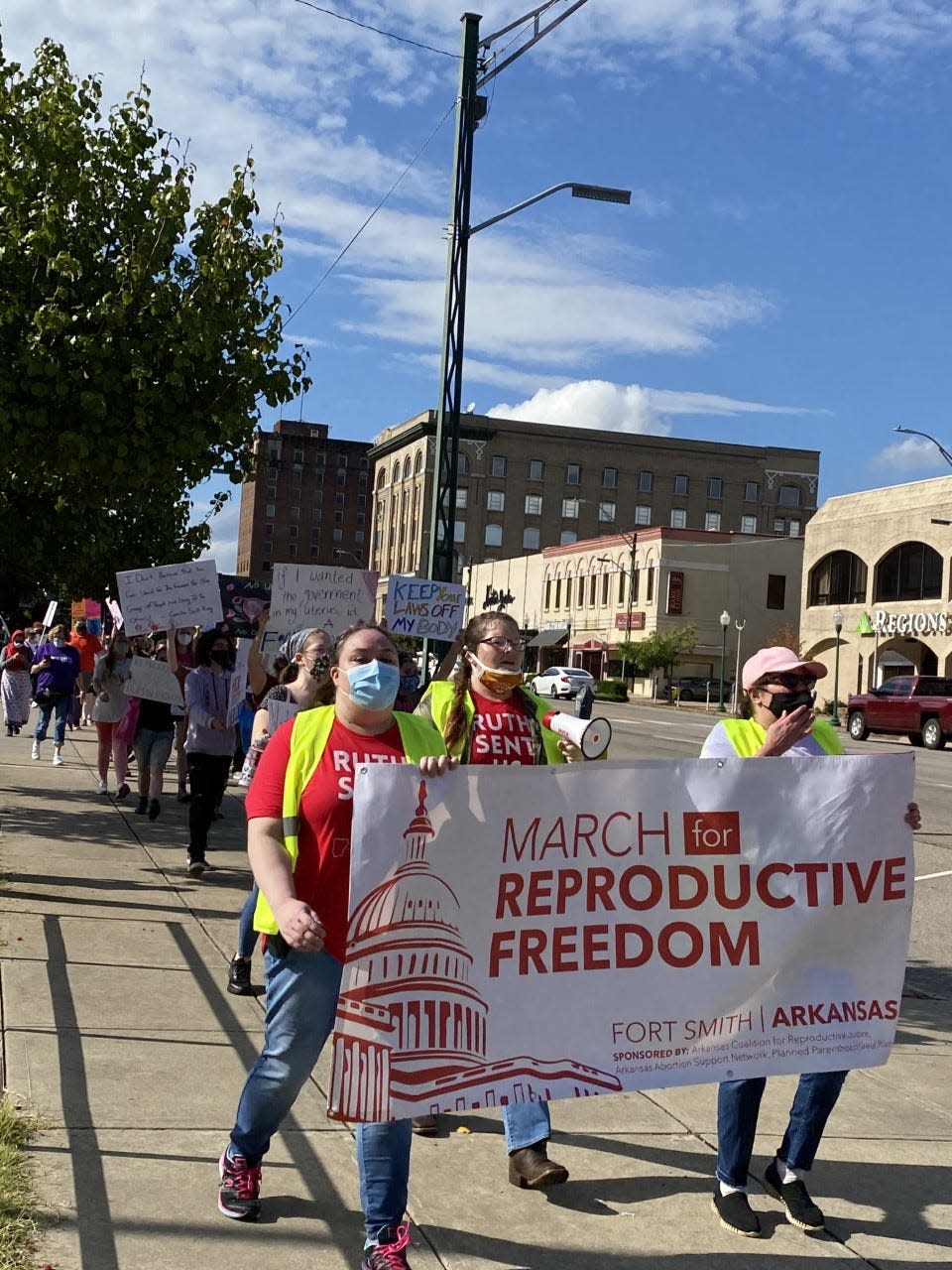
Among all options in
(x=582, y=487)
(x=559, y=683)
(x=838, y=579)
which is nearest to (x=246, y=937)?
(x=559, y=683)

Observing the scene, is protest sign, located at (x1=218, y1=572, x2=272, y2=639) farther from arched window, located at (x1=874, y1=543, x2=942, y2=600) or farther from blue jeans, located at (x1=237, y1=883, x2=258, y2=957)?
arched window, located at (x1=874, y1=543, x2=942, y2=600)

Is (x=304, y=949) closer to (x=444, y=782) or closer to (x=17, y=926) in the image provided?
(x=444, y=782)

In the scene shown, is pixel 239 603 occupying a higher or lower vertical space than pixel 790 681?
higher

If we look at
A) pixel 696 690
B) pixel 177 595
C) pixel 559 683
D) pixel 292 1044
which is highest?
pixel 177 595

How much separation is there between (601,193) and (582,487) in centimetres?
9735

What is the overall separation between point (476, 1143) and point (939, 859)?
9972 mm

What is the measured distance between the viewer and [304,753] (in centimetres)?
403

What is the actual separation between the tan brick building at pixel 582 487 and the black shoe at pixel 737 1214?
103514mm

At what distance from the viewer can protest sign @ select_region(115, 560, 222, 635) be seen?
1212 centimetres

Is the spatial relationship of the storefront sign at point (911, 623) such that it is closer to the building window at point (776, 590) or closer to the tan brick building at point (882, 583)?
the tan brick building at point (882, 583)

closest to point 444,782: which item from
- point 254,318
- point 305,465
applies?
point 254,318

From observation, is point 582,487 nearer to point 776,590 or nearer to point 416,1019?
point 776,590

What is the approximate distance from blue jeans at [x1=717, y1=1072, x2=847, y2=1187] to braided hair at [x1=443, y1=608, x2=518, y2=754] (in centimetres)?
145

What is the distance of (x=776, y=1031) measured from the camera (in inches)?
176
